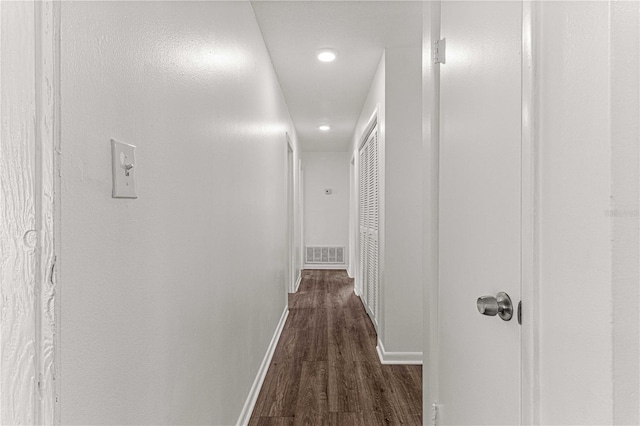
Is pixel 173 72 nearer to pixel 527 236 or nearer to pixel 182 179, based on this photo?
pixel 182 179

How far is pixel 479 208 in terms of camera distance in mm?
1113

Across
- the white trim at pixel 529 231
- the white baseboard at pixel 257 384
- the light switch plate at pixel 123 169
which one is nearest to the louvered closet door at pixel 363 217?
the white baseboard at pixel 257 384

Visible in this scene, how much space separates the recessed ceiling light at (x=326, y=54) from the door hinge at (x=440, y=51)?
1.63 m

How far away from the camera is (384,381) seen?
2572 millimetres

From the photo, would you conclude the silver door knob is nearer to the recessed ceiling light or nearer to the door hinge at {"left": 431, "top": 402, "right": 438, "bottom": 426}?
the door hinge at {"left": 431, "top": 402, "right": 438, "bottom": 426}

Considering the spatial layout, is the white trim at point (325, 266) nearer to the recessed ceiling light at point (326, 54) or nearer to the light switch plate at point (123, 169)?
the recessed ceiling light at point (326, 54)

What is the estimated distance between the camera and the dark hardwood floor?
6.93 feet

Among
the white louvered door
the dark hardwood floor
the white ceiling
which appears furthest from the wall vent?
the white ceiling

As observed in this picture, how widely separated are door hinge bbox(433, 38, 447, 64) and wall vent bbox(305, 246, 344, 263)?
257 inches

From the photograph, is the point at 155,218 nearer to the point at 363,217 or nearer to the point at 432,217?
the point at 432,217

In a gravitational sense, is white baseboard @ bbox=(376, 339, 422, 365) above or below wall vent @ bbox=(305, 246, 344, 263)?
below

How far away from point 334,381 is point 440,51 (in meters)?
2.09

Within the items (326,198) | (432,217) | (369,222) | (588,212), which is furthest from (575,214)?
(326,198)

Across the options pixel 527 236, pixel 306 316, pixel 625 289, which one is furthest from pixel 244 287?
pixel 306 316
